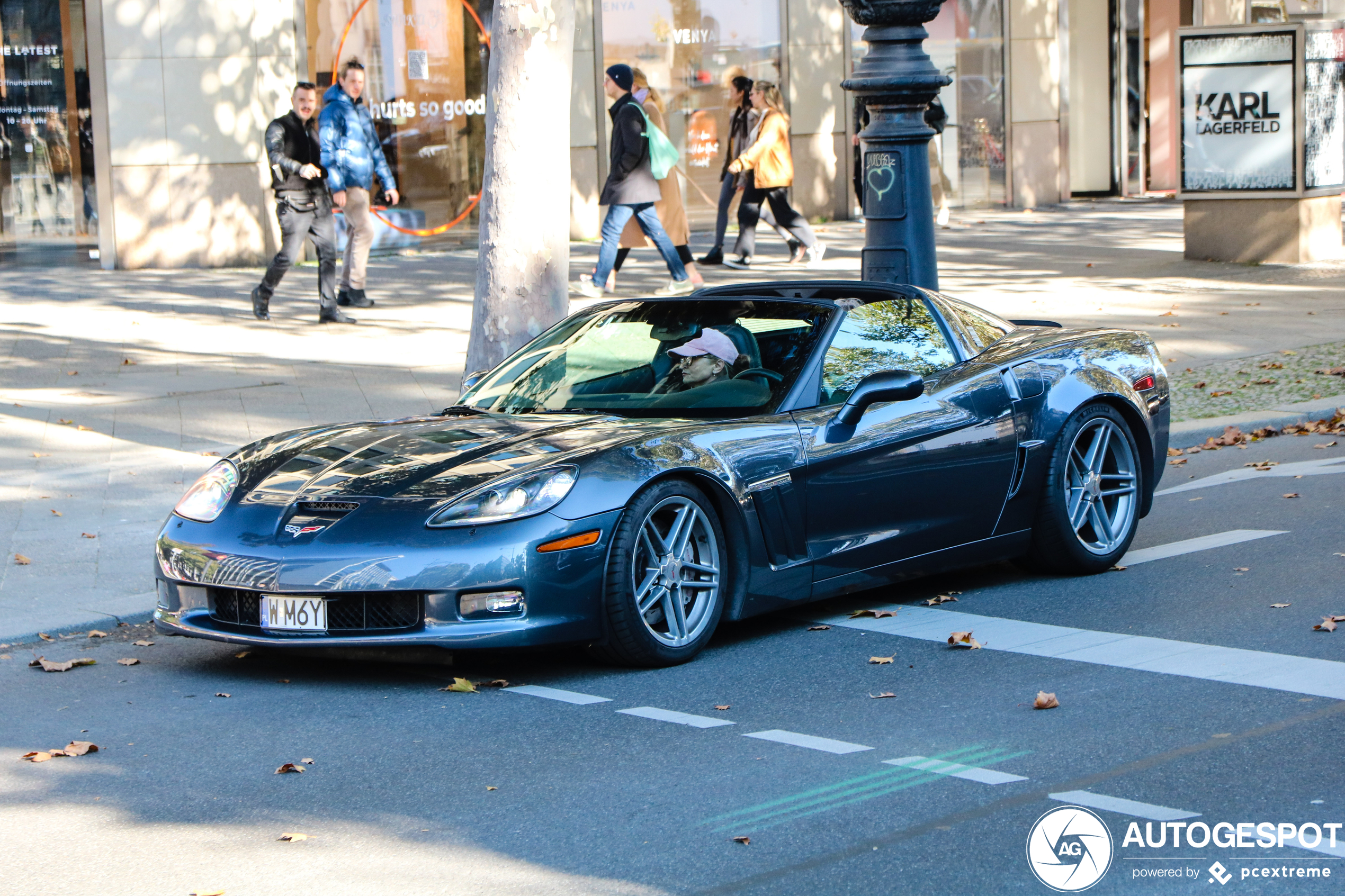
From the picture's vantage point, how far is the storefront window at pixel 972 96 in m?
26.0

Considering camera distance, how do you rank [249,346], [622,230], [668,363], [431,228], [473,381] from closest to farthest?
[668,363] < [473,381] < [249,346] < [622,230] < [431,228]

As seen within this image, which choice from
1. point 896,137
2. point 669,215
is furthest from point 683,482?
point 669,215

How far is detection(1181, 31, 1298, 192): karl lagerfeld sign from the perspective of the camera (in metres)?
17.6

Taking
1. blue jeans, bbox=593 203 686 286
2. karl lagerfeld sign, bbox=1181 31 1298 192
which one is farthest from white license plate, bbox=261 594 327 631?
karl lagerfeld sign, bbox=1181 31 1298 192

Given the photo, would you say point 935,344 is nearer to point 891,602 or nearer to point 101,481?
point 891,602

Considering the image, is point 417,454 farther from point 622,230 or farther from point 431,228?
point 431,228

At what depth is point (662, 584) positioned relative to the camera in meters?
5.79

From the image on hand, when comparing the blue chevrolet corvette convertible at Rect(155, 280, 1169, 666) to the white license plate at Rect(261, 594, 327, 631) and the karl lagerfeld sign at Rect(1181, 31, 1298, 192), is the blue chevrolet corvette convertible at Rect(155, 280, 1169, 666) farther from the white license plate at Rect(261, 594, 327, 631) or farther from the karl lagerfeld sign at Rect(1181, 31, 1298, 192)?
the karl lagerfeld sign at Rect(1181, 31, 1298, 192)

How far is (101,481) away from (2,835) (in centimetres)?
508

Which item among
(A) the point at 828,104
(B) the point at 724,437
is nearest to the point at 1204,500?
(B) the point at 724,437

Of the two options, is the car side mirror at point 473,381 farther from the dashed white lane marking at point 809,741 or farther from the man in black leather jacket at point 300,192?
the man in black leather jacket at point 300,192

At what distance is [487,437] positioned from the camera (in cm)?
612

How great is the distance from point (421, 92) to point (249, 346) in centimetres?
793

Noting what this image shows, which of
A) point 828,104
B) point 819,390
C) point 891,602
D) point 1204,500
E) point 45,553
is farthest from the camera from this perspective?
point 828,104
